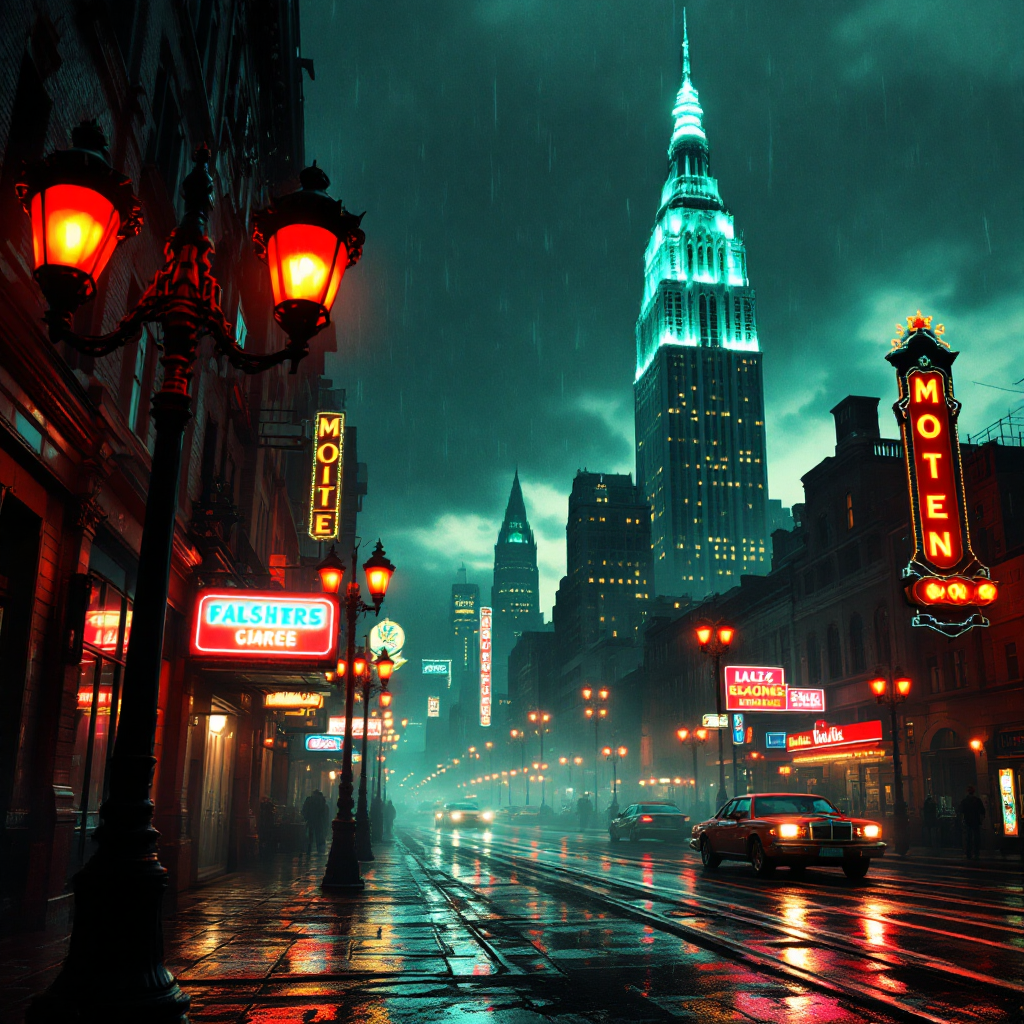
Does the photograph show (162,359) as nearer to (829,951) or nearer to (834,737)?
(829,951)

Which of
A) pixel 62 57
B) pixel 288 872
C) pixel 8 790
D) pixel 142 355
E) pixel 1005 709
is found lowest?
pixel 288 872

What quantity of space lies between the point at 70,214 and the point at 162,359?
100 cm

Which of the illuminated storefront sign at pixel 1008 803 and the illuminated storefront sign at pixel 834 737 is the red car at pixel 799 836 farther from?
the illuminated storefront sign at pixel 834 737

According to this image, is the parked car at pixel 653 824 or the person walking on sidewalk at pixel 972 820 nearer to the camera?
the person walking on sidewalk at pixel 972 820

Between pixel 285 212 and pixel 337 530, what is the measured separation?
25378 mm

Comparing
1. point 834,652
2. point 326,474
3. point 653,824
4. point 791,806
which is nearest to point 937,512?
point 653,824

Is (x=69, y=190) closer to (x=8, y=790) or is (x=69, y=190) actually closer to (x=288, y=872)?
(x=8, y=790)

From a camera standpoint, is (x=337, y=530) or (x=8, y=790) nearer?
(x=8, y=790)

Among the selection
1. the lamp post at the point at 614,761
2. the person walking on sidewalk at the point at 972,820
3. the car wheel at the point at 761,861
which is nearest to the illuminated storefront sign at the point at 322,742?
the car wheel at the point at 761,861

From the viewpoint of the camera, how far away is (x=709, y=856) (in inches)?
864

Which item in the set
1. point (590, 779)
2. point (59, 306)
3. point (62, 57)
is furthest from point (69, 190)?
point (590, 779)

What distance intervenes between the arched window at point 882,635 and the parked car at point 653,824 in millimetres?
13983

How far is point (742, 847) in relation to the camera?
20031 mm

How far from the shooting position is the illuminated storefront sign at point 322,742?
37.9 metres
